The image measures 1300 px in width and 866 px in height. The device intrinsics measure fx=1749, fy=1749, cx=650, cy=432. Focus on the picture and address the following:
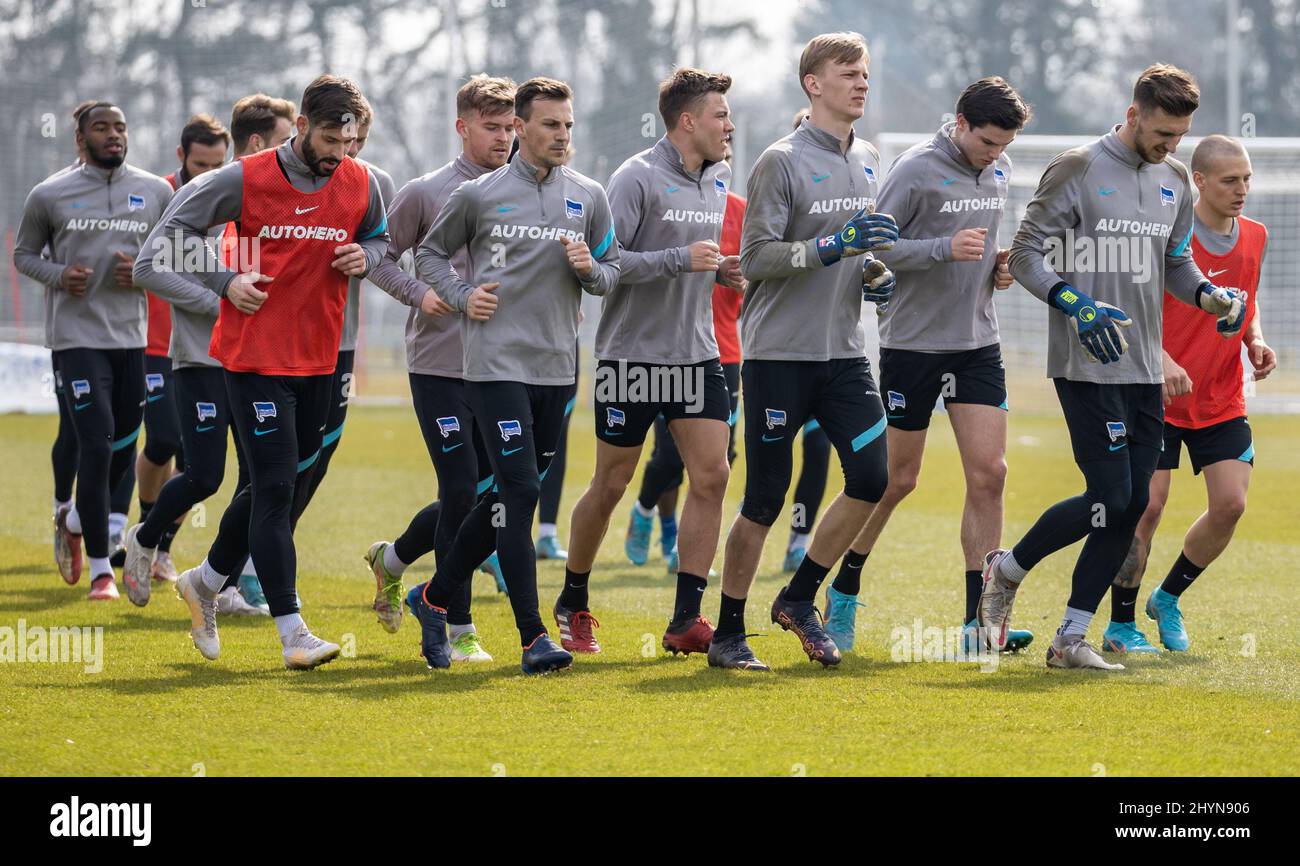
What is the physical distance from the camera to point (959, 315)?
758 cm

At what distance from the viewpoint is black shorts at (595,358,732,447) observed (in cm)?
729

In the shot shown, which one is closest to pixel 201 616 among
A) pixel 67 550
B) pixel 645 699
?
pixel 645 699

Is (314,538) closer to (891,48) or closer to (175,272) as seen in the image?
(175,272)

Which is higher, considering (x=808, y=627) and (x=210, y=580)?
(x=210, y=580)

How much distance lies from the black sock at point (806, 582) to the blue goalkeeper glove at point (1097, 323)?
1457mm

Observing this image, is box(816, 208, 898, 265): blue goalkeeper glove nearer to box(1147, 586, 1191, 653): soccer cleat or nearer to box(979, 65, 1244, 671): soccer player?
box(979, 65, 1244, 671): soccer player

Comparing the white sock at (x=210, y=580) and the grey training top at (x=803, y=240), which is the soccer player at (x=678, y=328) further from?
the white sock at (x=210, y=580)

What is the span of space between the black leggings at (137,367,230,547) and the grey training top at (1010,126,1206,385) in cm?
364

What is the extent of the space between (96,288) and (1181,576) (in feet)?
19.0

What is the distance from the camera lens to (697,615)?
24.6 feet

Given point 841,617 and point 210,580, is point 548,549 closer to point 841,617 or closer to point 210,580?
point 841,617

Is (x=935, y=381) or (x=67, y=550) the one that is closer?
(x=935, y=381)

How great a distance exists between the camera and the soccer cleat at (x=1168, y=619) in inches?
308
